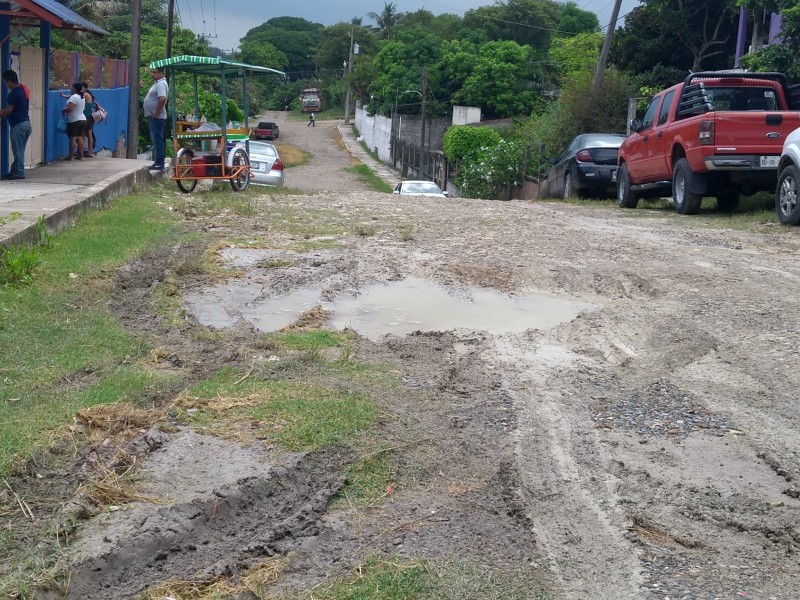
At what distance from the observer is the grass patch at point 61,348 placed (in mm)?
4969

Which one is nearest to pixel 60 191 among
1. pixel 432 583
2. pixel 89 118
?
pixel 89 118

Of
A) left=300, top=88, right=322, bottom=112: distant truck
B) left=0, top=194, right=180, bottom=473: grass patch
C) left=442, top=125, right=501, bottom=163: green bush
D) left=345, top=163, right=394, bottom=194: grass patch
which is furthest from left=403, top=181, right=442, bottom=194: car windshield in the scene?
left=300, top=88, right=322, bottom=112: distant truck

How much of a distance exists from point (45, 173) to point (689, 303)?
1215cm

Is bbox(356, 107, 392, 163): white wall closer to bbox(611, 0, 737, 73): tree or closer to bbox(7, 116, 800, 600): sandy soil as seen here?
bbox(611, 0, 737, 73): tree

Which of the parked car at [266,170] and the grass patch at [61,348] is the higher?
the parked car at [266,170]

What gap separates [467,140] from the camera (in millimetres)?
47250

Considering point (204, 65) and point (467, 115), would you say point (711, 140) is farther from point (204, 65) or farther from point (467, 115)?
point (467, 115)

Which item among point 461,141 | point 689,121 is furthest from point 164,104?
point 461,141

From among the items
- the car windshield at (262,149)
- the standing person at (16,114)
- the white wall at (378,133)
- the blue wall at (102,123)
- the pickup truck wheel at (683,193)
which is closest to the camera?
the pickup truck wheel at (683,193)

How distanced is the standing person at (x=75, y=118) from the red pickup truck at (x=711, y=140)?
34.6ft

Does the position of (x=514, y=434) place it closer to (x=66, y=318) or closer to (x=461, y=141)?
(x=66, y=318)

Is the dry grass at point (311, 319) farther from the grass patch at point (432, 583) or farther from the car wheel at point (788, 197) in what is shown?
the car wheel at point (788, 197)

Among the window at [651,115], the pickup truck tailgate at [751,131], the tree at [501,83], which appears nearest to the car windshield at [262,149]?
the window at [651,115]

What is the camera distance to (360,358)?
20.7ft
